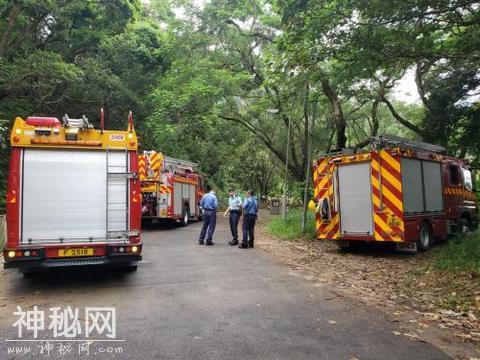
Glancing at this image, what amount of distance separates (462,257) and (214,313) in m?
6.15

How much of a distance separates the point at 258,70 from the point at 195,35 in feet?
11.1

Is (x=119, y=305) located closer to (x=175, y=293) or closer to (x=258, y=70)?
(x=175, y=293)

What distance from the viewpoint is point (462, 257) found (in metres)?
8.98

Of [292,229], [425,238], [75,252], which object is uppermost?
[75,252]

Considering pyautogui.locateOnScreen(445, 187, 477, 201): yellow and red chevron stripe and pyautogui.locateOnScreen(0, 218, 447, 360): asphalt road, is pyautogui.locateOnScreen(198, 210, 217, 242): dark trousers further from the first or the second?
pyautogui.locateOnScreen(445, 187, 477, 201): yellow and red chevron stripe

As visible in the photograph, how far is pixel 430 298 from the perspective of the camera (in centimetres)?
662

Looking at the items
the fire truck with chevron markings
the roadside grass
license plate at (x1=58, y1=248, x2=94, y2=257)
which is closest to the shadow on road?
license plate at (x1=58, y1=248, x2=94, y2=257)

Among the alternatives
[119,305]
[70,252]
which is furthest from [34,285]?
[119,305]

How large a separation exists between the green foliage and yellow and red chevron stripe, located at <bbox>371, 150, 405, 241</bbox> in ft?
3.81

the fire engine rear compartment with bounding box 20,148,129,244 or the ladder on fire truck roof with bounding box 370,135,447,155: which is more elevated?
the ladder on fire truck roof with bounding box 370,135,447,155

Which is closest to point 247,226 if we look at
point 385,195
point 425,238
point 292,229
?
point 292,229

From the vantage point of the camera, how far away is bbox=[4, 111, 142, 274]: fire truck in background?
693 centimetres

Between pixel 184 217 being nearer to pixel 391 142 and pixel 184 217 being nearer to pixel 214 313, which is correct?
pixel 391 142

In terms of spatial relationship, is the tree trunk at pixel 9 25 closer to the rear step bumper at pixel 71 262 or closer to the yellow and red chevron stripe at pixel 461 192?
the rear step bumper at pixel 71 262
